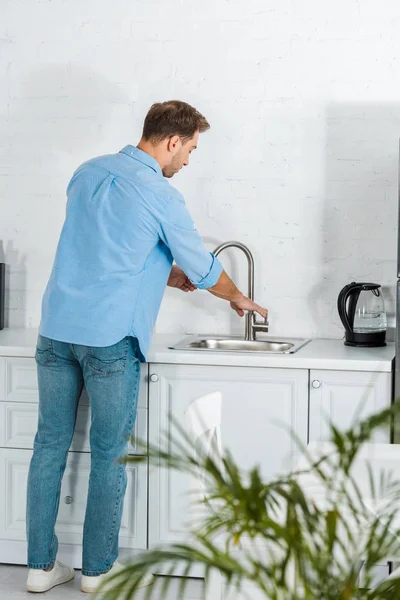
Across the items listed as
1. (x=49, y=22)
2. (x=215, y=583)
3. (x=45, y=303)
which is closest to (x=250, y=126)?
(x=49, y=22)

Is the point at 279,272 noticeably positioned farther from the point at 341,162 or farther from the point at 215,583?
the point at 215,583

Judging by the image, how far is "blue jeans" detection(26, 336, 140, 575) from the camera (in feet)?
9.09

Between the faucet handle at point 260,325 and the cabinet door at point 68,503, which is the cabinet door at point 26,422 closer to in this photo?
the cabinet door at point 68,503

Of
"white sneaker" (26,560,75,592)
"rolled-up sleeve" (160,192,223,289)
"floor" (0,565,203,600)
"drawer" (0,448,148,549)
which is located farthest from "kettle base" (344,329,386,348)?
"white sneaker" (26,560,75,592)

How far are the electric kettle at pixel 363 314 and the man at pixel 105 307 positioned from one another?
0.52m

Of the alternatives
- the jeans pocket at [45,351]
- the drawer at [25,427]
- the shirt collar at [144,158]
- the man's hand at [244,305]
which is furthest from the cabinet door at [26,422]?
the shirt collar at [144,158]

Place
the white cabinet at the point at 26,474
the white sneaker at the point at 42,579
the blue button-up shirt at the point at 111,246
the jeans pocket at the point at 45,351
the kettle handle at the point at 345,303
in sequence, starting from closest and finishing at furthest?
1. the blue button-up shirt at the point at 111,246
2. the jeans pocket at the point at 45,351
3. the white sneaker at the point at 42,579
4. the white cabinet at the point at 26,474
5. the kettle handle at the point at 345,303

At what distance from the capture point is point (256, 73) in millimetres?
3447

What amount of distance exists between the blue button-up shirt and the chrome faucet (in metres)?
0.55

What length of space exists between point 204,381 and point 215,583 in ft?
3.68

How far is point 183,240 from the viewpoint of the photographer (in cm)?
277

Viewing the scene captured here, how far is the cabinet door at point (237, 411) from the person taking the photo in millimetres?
2949

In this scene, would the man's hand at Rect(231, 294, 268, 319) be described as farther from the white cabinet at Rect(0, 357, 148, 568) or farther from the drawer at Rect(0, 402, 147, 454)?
the drawer at Rect(0, 402, 147, 454)

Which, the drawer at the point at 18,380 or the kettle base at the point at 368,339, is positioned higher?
the kettle base at the point at 368,339
